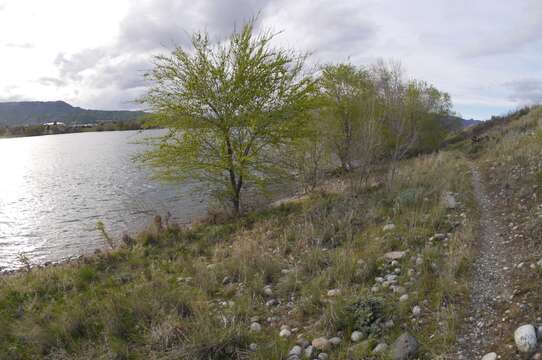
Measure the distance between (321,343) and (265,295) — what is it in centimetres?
187

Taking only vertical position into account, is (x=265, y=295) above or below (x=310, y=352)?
below

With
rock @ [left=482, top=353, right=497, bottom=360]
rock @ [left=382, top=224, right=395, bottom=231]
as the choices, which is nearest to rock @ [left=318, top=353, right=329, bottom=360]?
rock @ [left=482, top=353, right=497, bottom=360]

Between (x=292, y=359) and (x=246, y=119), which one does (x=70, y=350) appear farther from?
(x=246, y=119)

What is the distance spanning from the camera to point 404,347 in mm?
3799

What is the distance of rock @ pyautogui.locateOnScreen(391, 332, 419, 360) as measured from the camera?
3.73 meters

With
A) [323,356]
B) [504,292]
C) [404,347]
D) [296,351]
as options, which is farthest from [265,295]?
[504,292]

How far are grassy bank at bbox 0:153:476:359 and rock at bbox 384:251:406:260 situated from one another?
0.16ft

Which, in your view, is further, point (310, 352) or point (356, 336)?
point (356, 336)

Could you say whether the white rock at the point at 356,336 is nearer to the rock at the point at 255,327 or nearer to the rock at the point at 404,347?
the rock at the point at 404,347

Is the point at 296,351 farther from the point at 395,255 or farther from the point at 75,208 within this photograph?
the point at 75,208

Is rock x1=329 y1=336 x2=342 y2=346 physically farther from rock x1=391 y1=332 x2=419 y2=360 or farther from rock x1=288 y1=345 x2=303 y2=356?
rock x1=391 y1=332 x2=419 y2=360

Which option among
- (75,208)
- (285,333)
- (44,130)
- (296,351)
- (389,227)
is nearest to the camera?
(296,351)

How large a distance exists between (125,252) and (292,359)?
25.2ft

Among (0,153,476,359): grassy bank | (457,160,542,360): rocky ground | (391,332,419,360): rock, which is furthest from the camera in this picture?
(0,153,476,359): grassy bank
